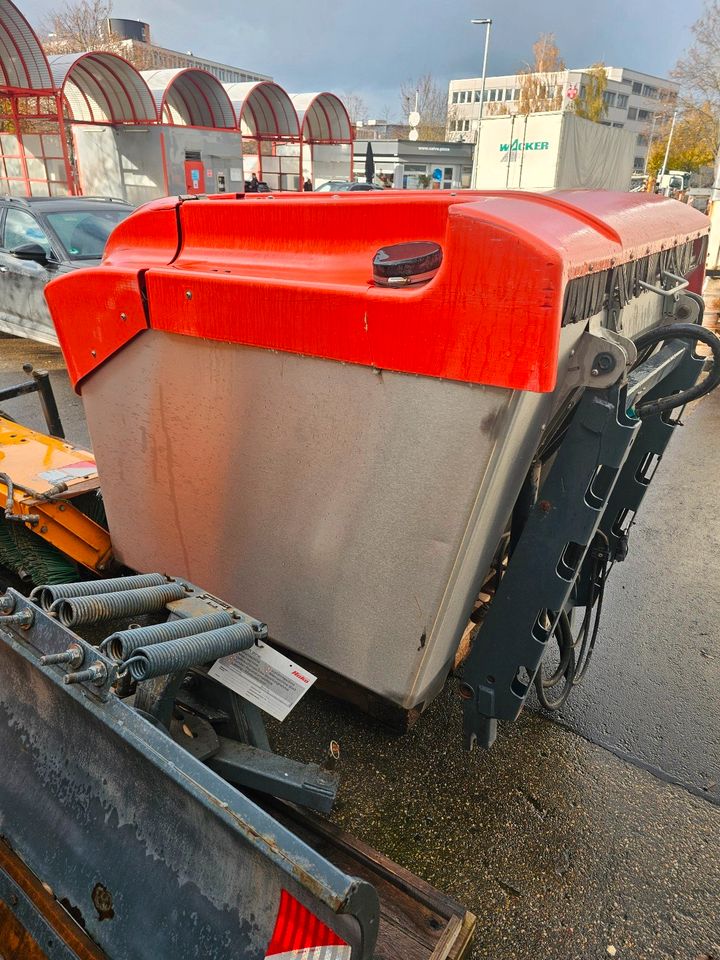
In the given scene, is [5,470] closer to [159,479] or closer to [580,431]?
[159,479]

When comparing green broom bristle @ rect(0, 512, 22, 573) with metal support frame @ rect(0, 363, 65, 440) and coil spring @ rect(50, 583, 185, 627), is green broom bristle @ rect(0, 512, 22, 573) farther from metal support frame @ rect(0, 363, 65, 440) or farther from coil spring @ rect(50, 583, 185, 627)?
coil spring @ rect(50, 583, 185, 627)

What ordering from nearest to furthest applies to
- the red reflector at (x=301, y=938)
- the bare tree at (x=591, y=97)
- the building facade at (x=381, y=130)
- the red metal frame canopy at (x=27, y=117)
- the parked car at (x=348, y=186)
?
the red reflector at (x=301, y=938), the red metal frame canopy at (x=27, y=117), the parked car at (x=348, y=186), the bare tree at (x=591, y=97), the building facade at (x=381, y=130)

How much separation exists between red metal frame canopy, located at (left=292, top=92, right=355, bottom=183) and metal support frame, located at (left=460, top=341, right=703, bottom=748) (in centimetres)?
2600

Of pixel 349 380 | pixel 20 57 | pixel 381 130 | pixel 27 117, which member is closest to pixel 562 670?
pixel 349 380

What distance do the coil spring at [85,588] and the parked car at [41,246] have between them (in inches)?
220

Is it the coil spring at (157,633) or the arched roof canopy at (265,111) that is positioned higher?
the arched roof canopy at (265,111)

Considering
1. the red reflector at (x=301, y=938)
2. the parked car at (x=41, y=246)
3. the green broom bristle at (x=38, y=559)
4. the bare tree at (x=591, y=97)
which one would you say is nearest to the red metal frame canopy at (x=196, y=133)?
the parked car at (x=41, y=246)

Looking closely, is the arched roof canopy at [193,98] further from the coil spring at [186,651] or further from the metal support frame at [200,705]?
the coil spring at [186,651]

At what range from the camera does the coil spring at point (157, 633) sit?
1.51m

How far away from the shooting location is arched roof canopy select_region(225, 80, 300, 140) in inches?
870

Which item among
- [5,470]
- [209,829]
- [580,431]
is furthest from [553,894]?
[5,470]

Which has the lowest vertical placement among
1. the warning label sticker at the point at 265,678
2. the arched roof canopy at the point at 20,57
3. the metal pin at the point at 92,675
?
the warning label sticker at the point at 265,678

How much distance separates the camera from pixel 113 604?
1.72 m

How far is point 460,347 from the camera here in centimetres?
152
